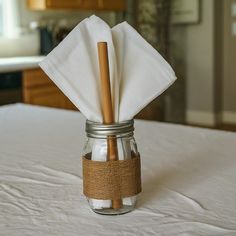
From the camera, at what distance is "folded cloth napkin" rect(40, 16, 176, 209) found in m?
0.70

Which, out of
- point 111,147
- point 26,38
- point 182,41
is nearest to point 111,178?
point 111,147

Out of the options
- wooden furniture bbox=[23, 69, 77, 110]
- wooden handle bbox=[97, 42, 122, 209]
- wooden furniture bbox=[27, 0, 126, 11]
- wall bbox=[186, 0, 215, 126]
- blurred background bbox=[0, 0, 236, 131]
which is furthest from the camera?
wall bbox=[186, 0, 215, 126]

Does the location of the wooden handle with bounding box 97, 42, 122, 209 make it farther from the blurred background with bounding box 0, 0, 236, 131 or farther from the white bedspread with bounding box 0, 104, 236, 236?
the blurred background with bounding box 0, 0, 236, 131

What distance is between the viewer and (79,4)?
4.27 m

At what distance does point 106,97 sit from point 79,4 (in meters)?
3.73

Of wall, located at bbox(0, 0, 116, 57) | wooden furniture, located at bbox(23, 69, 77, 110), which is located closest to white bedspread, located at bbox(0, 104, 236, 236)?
wooden furniture, located at bbox(23, 69, 77, 110)

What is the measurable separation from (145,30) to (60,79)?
4339 millimetres

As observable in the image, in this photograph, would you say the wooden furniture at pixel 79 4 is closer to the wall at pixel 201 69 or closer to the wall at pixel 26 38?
the wall at pixel 26 38

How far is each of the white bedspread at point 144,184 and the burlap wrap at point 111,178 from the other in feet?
0.13

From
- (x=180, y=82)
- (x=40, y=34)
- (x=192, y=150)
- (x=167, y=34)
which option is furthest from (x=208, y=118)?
(x=192, y=150)

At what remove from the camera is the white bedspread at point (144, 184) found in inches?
26.7

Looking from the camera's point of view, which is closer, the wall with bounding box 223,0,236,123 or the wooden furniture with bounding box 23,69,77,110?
the wooden furniture with bounding box 23,69,77,110

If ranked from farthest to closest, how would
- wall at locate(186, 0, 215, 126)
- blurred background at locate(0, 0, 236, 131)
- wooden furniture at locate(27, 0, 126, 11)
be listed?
wall at locate(186, 0, 215, 126) < blurred background at locate(0, 0, 236, 131) < wooden furniture at locate(27, 0, 126, 11)

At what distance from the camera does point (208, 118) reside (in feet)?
16.9
